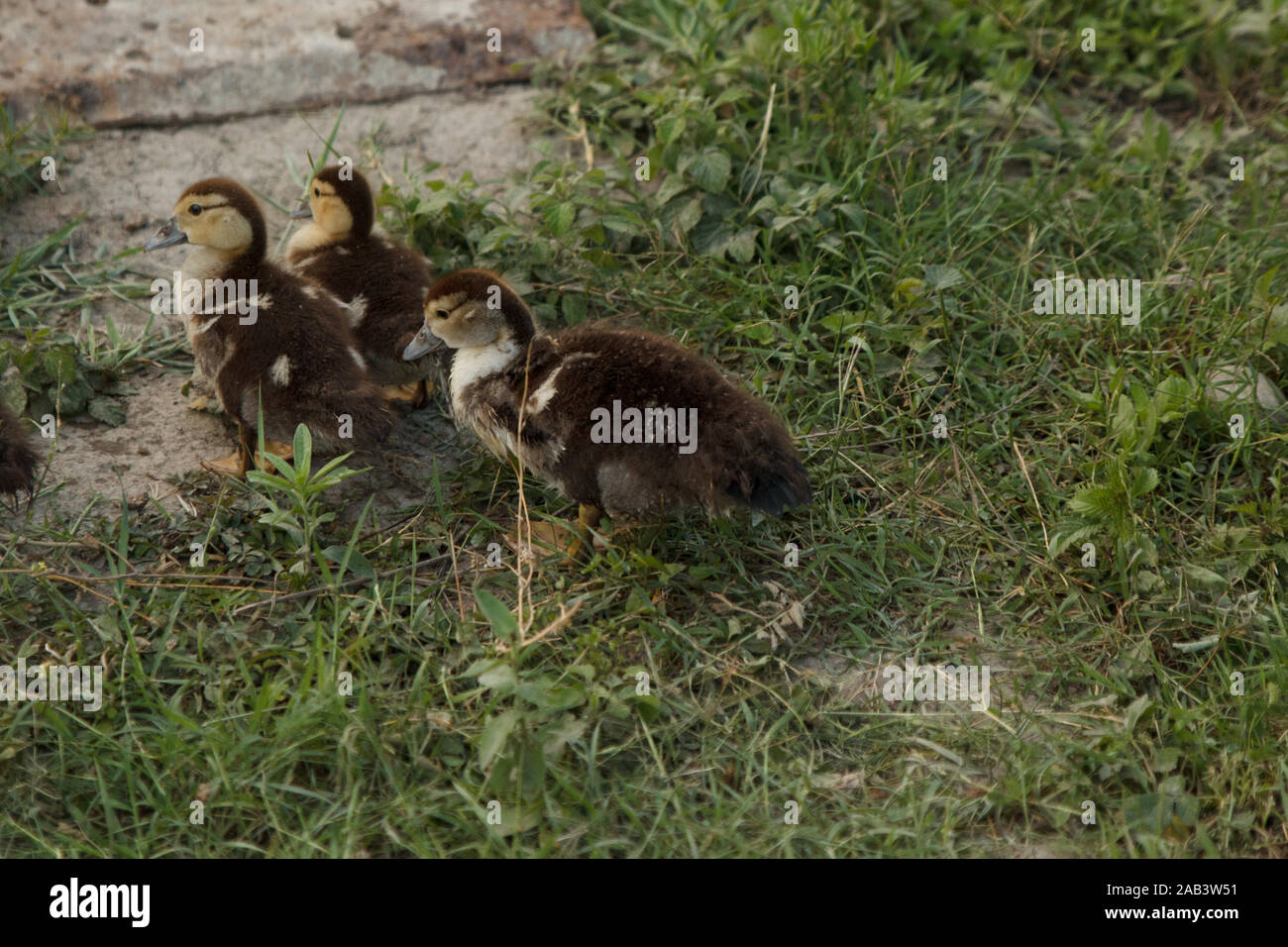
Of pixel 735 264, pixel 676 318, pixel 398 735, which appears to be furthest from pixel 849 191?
→ pixel 398 735

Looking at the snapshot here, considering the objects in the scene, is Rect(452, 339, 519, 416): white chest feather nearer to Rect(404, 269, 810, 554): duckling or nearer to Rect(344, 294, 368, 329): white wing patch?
Rect(404, 269, 810, 554): duckling

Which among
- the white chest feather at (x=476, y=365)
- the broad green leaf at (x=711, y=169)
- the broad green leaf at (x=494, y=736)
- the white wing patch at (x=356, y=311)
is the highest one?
the broad green leaf at (x=711, y=169)

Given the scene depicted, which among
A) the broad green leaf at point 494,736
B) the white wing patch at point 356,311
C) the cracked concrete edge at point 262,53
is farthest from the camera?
the cracked concrete edge at point 262,53

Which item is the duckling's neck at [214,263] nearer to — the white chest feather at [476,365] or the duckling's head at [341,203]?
the duckling's head at [341,203]

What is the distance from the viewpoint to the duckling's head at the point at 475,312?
398cm

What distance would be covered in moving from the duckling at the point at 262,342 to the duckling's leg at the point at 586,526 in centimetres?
70

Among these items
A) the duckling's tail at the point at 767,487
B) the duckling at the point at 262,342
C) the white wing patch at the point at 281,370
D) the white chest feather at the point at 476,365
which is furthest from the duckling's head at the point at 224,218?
the duckling's tail at the point at 767,487

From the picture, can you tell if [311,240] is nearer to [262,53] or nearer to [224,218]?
[224,218]

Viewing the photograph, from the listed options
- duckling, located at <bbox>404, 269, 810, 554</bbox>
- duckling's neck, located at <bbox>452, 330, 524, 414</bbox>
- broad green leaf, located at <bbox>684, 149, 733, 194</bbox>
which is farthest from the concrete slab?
broad green leaf, located at <bbox>684, 149, 733, 194</bbox>

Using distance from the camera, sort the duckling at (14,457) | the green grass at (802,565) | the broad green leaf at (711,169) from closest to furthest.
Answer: the green grass at (802,565) < the duckling at (14,457) < the broad green leaf at (711,169)

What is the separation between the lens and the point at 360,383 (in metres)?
4.14

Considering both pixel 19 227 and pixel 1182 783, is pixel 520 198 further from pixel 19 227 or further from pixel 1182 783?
pixel 1182 783

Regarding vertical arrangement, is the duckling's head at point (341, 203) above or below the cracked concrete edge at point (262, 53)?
below

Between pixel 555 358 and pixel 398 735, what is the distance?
130cm
